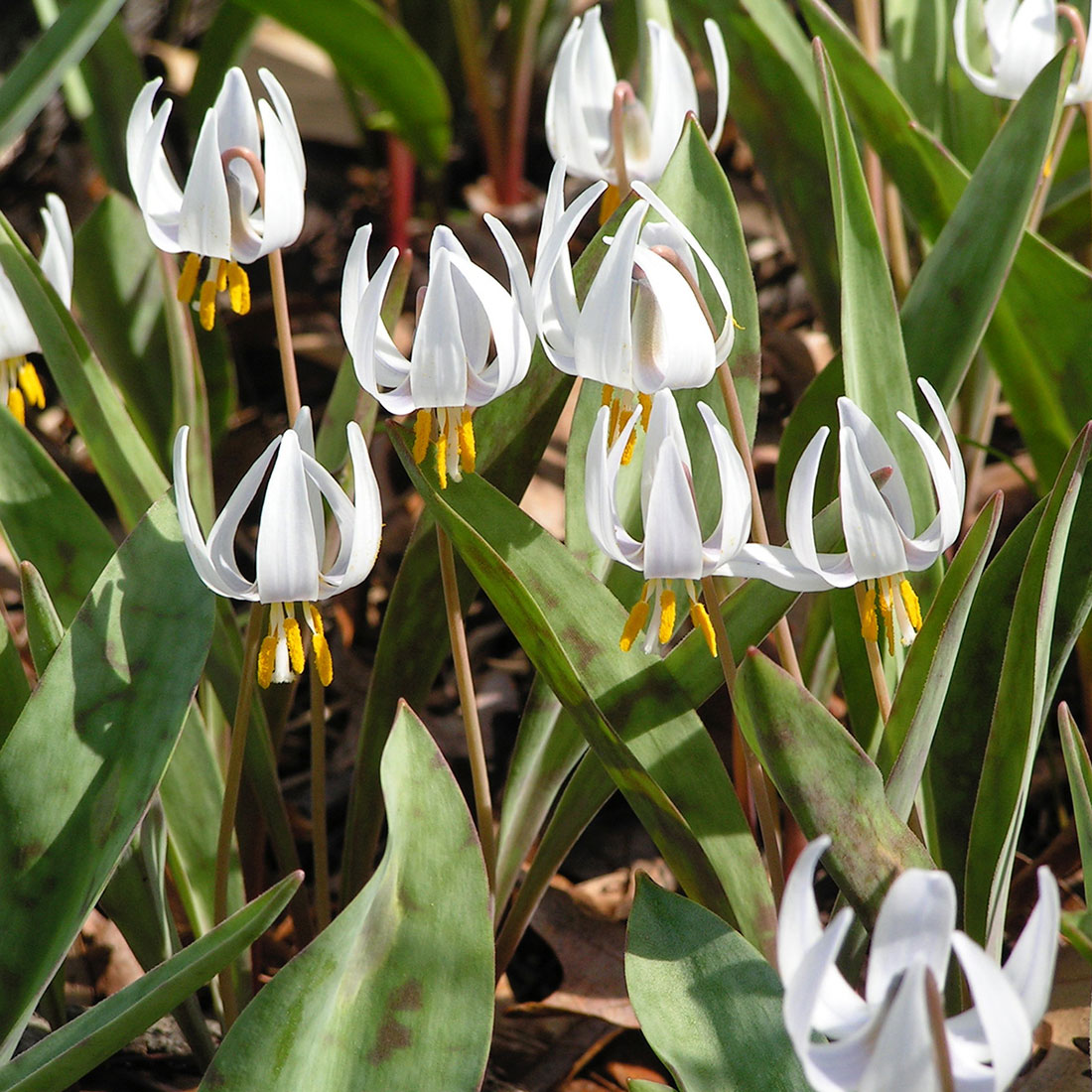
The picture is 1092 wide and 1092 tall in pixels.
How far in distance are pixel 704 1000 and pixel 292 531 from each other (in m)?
0.54

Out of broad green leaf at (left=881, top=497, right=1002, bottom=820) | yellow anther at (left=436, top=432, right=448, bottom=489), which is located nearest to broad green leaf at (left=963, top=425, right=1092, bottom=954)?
broad green leaf at (left=881, top=497, right=1002, bottom=820)

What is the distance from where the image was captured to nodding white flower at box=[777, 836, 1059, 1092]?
678mm

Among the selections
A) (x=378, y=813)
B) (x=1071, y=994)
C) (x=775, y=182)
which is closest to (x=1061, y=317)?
(x=775, y=182)

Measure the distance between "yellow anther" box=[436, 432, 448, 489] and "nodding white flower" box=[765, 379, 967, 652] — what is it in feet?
1.06

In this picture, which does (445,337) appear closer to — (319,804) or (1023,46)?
(319,804)

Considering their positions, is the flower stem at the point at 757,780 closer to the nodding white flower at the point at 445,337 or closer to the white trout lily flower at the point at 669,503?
the white trout lily flower at the point at 669,503

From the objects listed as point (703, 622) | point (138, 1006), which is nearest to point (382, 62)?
point (703, 622)

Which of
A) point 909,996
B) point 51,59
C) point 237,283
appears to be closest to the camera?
point 909,996

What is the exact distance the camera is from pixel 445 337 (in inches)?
44.3

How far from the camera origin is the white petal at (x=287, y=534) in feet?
3.51

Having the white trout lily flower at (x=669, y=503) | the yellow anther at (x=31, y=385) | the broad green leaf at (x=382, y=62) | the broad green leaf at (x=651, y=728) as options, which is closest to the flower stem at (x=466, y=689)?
the broad green leaf at (x=651, y=728)

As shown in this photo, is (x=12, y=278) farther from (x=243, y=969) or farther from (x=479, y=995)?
(x=479, y=995)

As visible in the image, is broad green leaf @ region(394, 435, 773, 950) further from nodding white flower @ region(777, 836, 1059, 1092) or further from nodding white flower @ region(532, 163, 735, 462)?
nodding white flower @ region(777, 836, 1059, 1092)

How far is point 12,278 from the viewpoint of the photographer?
144 centimetres
